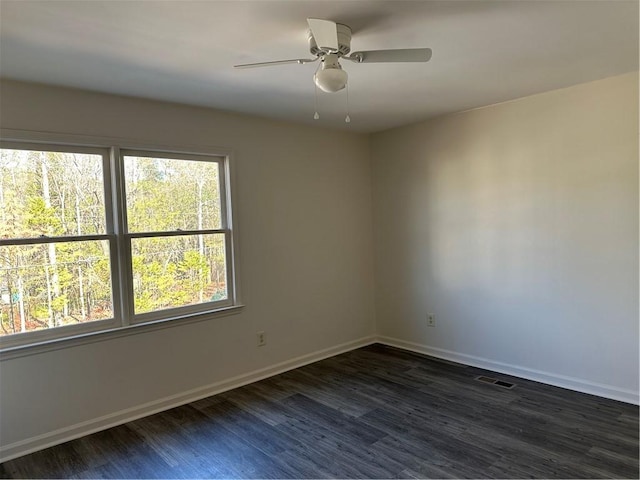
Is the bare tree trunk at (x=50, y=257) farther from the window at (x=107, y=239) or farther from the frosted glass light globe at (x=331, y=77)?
the frosted glass light globe at (x=331, y=77)

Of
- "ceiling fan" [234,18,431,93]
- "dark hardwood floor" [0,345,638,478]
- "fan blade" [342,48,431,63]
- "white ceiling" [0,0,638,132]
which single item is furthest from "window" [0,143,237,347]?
"fan blade" [342,48,431,63]

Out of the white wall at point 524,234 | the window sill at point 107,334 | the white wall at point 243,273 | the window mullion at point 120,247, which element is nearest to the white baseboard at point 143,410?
the white wall at point 243,273

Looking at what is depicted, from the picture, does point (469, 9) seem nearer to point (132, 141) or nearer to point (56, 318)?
point (132, 141)

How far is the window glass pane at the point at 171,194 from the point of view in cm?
317

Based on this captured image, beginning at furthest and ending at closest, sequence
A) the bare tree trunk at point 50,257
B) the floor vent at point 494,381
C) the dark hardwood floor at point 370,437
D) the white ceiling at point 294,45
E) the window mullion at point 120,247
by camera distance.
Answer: the floor vent at point 494,381, the window mullion at point 120,247, the bare tree trunk at point 50,257, the dark hardwood floor at point 370,437, the white ceiling at point 294,45

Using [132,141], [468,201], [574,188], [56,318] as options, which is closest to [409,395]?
[468,201]

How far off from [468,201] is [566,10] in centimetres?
209

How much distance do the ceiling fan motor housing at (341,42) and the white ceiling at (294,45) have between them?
0.13 ft

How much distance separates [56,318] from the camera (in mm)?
2848

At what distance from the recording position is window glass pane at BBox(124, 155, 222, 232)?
10.4ft

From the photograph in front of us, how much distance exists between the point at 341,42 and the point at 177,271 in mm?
2224

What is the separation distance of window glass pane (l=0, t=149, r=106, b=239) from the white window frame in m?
0.04

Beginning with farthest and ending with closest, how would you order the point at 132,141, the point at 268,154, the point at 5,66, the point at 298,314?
the point at 298,314 < the point at 268,154 < the point at 132,141 < the point at 5,66

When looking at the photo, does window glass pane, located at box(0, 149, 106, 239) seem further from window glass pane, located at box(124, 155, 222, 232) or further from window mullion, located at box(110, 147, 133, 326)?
window glass pane, located at box(124, 155, 222, 232)
